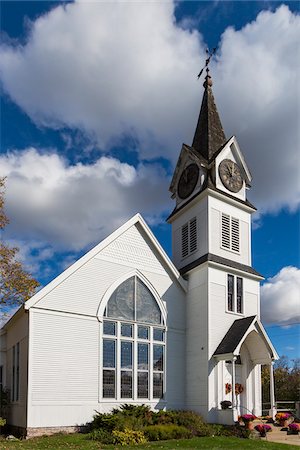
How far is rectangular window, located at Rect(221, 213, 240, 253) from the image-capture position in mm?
→ 26172

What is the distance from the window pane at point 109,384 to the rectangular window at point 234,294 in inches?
287

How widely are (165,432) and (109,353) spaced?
4817 mm

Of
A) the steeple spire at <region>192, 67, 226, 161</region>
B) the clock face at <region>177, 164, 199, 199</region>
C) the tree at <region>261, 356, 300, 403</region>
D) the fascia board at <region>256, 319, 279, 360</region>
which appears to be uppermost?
the steeple spire at <region>192, 67, 226, 161</region>

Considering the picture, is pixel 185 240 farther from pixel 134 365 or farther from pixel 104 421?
pixel 104 421

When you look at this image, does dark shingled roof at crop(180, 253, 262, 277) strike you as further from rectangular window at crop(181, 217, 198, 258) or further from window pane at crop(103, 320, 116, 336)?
window pane at crop(103, 320, 116, 336)

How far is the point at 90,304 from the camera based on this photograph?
21078 mm

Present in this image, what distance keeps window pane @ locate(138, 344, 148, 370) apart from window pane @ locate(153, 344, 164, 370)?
50 cm

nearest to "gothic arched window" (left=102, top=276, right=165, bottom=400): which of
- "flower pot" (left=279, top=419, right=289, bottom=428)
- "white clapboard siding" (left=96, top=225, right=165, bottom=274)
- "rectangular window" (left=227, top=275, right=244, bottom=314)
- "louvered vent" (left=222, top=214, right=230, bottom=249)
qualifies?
"white clapboard siding" (left=96, top=225, right=165, bottom=274)

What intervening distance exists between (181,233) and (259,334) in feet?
25.8

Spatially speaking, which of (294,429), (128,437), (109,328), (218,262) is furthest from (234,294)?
(128,437)

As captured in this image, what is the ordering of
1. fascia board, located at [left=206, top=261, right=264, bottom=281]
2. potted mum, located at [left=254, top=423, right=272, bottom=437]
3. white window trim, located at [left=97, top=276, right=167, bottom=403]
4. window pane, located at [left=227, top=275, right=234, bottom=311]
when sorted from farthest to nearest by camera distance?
window pane, located at [left=227, top=275, right=234, bottom=311] → fascia board, located at [left=206, top=261, right=264, bottom=281] → white window trim, located at [left=97, top=276, right=167, bottom=403] → potted mum, located at [left=254, top=423, right=272, bottom=437]

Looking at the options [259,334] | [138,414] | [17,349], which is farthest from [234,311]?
[17,349]

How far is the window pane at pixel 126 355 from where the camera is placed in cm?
2161

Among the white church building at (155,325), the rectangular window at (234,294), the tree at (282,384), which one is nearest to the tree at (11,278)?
the white church building at (155,325)
